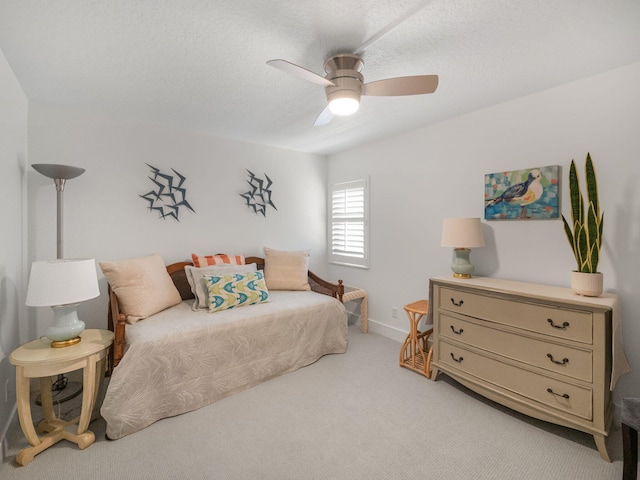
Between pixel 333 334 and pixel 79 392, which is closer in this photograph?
pixel 79 392

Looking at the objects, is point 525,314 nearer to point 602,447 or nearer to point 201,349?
point 602,447

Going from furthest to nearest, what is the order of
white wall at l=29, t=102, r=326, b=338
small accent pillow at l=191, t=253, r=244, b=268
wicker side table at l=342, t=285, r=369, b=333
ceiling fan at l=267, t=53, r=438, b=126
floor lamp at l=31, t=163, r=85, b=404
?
1. wicker side table at l=342, t=285, r=369, b=333
2. small accent pillow at l=191, t=253, r=244, b=268
3. white wall at l=29, t=102, r=326, b=338
4. floor lamp at l=31, t=163, r=85, b=404
5. ceiling fan at l=267, t=53, r=438, b=126

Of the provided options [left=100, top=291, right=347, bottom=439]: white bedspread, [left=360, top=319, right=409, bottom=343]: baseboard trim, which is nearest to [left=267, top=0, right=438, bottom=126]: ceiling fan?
[left=100, top=291, right=347, bottom=439]: white bedspread

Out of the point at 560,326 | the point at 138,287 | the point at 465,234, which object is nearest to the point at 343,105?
the point at 465,234

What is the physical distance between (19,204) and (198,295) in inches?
58.7

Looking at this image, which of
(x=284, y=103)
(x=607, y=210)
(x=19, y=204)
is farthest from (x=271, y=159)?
(x=607, y=210)

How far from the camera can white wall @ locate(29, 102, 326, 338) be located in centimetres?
263

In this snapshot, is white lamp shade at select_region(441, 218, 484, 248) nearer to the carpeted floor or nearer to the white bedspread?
the carpeted floor

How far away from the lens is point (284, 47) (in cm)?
175

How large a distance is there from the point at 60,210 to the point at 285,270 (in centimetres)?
215

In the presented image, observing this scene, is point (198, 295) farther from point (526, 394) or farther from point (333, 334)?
point (526, 394)

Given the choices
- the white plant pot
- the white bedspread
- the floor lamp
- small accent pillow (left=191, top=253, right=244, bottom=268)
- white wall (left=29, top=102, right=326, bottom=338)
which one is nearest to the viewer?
the white plant pot

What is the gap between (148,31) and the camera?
63.4 inches

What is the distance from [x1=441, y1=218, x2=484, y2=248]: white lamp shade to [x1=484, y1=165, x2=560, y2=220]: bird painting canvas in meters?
0.25
